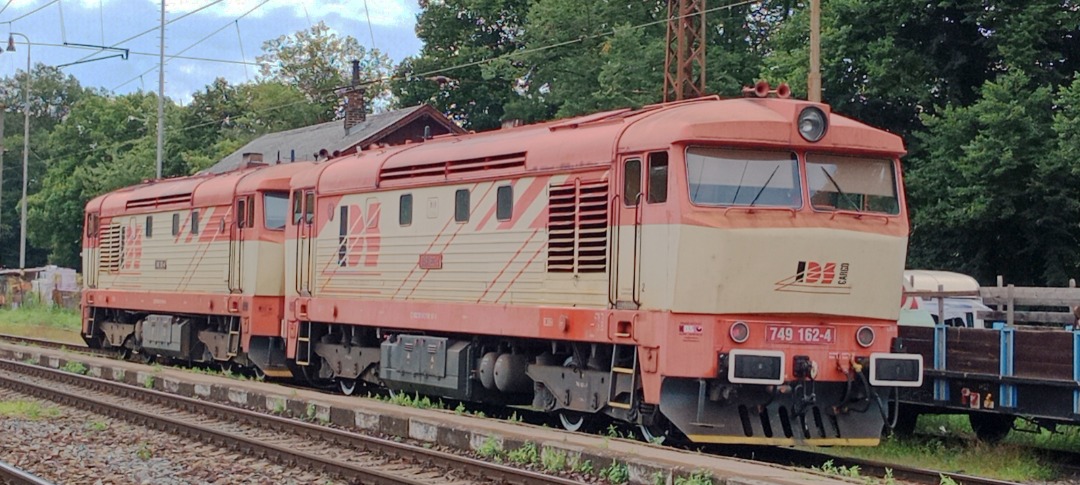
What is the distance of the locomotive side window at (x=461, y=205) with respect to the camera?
15.9 meters

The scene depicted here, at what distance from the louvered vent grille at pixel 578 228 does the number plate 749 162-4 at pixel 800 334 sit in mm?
1945

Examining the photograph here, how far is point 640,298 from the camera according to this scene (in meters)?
12.8

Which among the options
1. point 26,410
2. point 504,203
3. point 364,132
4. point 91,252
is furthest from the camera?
point 364,132

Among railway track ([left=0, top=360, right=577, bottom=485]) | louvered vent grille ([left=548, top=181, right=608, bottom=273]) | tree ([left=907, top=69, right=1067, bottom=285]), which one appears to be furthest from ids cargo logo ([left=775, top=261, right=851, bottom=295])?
tree ([left=907, top=69, right=1067, bottom=285])

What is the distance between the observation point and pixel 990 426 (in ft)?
48.9

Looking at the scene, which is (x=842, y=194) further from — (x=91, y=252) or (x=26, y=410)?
(x=91, y=252)

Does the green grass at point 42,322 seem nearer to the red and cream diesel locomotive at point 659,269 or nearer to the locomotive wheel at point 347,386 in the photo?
the locomotive wheel at point 347,386

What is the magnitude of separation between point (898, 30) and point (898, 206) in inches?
783

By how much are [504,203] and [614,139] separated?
2.20 metres

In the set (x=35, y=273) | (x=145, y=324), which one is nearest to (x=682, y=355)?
(x=145, y=324)

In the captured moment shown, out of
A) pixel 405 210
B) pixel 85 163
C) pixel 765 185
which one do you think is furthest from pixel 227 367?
pixel 85 163

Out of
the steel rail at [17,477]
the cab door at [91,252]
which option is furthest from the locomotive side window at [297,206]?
the cab door at [91,252]

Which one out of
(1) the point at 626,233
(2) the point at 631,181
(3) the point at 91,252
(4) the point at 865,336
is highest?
(2) the point at 631,181

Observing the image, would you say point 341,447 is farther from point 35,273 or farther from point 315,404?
point 35,273
